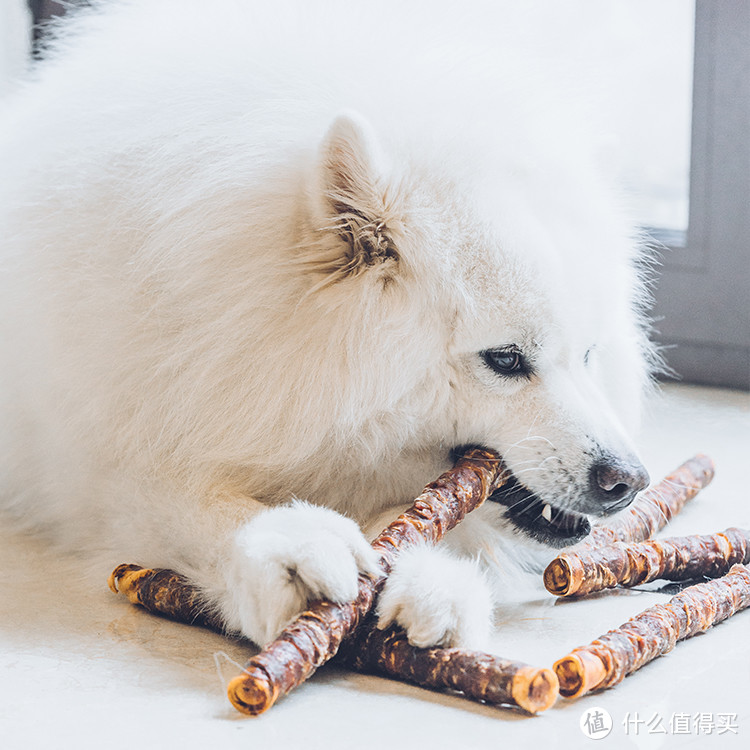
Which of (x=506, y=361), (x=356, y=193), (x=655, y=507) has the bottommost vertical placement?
(x=655, y=507)

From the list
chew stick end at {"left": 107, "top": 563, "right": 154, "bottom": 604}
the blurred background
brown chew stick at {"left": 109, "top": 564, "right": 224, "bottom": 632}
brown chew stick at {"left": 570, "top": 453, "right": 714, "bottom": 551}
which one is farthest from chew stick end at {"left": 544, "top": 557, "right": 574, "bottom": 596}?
the blurred background

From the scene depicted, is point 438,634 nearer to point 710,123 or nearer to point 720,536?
point 720,536

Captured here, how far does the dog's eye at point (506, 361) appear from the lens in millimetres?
1531

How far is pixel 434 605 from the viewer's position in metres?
1.29

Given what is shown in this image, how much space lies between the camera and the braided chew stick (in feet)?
3.97

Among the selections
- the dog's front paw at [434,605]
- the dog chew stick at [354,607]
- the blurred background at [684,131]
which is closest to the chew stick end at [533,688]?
the dog's front paw at [434,605]

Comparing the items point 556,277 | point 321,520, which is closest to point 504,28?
point 556,277

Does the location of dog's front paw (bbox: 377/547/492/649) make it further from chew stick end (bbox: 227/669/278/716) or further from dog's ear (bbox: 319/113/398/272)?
dog's ear (bbox: 319/113/398/272)

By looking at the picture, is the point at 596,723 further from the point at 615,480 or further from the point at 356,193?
the point at 356,193

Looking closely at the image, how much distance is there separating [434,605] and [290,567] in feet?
0.62

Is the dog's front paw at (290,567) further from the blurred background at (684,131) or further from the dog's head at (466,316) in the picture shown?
the blurred background at (684,131)

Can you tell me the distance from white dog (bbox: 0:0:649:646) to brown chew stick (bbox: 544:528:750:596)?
0.08 m

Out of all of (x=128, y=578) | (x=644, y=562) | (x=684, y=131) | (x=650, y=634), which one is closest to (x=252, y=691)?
(x=128, y=578)

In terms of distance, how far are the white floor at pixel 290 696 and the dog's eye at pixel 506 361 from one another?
14.7 inches
